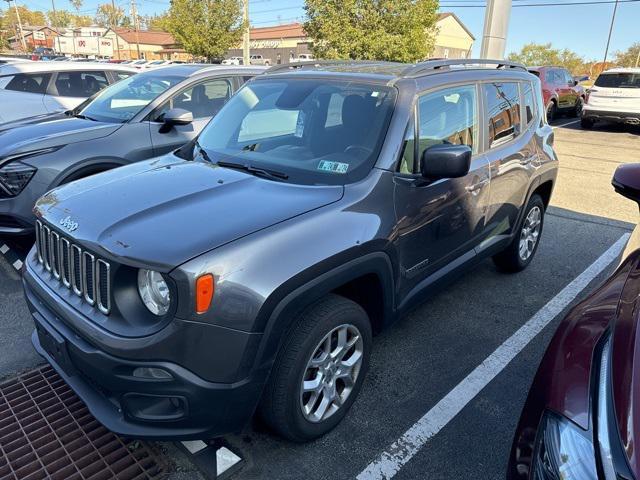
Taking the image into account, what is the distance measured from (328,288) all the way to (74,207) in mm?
1321

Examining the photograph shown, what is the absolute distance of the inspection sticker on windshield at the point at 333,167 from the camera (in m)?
2.69

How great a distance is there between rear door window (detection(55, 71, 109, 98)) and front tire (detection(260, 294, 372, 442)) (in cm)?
716

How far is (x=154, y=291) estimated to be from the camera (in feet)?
6.68

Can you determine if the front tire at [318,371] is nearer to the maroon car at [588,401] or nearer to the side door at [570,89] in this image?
the maroon car at [588,401]

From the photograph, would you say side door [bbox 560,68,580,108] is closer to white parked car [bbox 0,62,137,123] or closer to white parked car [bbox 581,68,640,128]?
white parked car [bbox 581,68,640,128]

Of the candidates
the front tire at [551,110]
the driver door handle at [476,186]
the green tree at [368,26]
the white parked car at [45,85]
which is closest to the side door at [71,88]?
the white parked car at [45,85]

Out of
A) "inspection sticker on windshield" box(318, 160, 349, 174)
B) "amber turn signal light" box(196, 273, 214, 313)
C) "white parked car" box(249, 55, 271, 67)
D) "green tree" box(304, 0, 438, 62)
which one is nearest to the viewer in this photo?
"amber turn signal light" box(196, 273, 214, 313)

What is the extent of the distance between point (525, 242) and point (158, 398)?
148 inches

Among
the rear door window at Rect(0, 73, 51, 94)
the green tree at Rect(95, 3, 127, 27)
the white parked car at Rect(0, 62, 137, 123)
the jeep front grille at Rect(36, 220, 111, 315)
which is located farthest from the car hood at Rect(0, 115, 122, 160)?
the green tree at Rect(95, 3, 127, 27)

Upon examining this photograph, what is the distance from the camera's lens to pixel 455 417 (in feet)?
9.14

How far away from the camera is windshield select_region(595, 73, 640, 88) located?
14.1m

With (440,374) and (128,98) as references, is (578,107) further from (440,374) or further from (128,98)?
(440,374)

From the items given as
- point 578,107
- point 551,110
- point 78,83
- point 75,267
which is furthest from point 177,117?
point 578,107

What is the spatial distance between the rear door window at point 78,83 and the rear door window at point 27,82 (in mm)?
193
